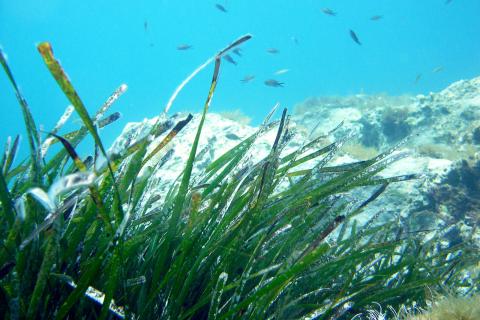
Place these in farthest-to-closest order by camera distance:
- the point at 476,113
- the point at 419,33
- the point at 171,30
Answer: the point at 171,30, the point at 419,33, the point at 476,113

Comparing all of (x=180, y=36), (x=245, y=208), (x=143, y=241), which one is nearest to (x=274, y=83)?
(x=245, y=208)

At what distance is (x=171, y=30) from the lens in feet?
565

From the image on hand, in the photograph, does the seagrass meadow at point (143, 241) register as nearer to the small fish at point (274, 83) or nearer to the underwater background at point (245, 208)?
the underwater background at point (245, 208)

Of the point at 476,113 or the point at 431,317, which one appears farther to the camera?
the point at 476,113

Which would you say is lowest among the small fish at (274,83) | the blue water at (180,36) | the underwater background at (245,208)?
the underwater background at (245,208)

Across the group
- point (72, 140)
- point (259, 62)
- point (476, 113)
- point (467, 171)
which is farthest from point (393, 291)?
point (259, 62)

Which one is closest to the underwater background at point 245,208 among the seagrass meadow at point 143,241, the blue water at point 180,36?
the seagrass meadow at point 143,241

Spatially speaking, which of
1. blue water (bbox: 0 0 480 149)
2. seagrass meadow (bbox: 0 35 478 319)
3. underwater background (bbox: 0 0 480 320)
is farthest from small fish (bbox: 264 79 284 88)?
blue water (bbox: 0 0 480 149)

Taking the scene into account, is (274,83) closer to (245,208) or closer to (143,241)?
(245,208)

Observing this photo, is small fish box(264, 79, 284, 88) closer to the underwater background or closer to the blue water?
the underwater background

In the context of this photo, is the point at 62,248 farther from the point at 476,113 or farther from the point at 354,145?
the point at 476,113

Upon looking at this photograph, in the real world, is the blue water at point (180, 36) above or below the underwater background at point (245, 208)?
above

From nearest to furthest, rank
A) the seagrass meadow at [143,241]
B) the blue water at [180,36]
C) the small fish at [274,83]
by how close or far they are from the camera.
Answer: the seagrass meadow at [143,241], the small fish at [274,83], the blue water at [180,36]

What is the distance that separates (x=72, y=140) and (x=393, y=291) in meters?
1.91
